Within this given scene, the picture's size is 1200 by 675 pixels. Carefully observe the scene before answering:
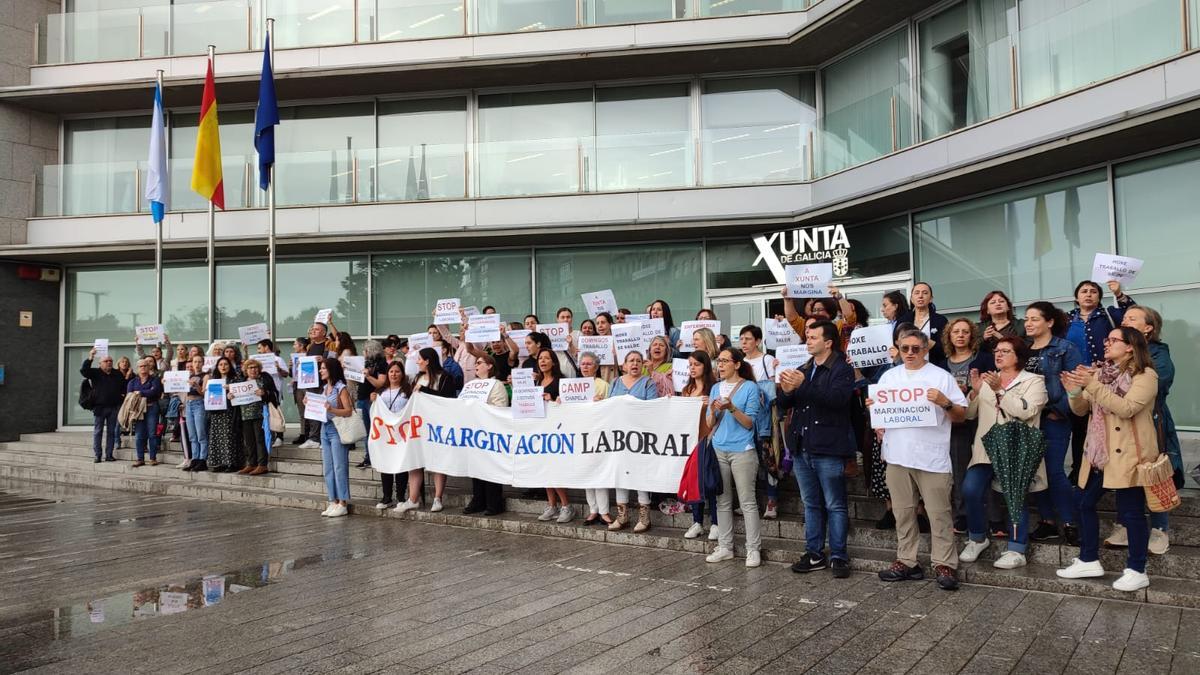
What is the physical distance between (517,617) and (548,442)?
11.6 feet

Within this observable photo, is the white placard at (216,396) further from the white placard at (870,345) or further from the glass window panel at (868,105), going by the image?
the glass window panel at (868,105)

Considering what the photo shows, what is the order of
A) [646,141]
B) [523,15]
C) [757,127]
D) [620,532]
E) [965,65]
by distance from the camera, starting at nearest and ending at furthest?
[620,532] → [965,65] → [757,127] → [646,141] → [523,15]

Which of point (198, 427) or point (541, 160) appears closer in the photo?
point (198, 427)

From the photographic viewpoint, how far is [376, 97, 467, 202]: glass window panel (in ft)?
58.7

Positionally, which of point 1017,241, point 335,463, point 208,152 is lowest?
point 335,463

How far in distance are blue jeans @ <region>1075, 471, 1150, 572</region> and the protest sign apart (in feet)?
10.7

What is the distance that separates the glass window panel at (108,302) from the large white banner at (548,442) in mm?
12551

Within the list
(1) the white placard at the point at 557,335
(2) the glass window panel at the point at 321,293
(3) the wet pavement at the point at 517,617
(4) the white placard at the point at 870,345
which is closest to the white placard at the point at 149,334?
(2) the glass window panel at the point at 321,293

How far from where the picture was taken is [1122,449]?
5891 mm

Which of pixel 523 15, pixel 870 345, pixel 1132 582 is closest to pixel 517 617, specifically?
pixel 870 345

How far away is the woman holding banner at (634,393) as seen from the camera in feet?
28.2

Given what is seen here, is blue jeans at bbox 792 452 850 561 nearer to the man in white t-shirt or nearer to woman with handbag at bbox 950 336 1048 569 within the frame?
the man in white t-shirt

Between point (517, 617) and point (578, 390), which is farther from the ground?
point (578, 390)

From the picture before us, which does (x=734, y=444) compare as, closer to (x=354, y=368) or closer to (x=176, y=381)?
(x=354, y=368)
